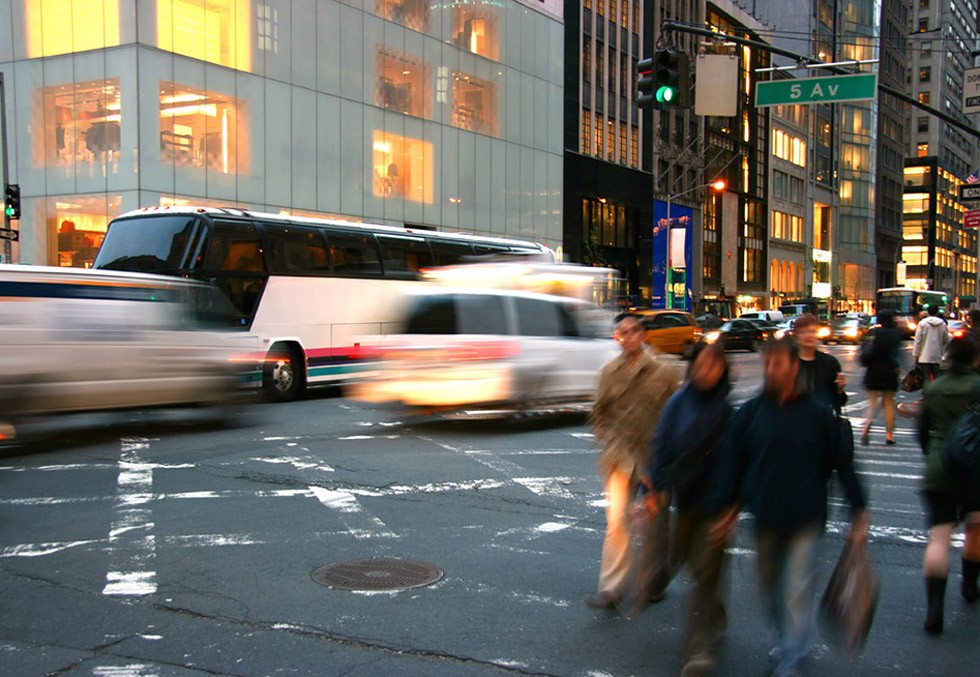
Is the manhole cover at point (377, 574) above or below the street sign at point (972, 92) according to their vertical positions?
below

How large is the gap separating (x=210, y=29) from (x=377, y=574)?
2555cm

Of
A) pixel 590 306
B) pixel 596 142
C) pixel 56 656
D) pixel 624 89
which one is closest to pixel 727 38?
pixel 590 306

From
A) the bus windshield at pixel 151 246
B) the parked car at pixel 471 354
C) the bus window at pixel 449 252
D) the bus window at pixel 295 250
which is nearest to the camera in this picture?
the parked car at pixel 471 354

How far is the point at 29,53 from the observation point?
27562mm

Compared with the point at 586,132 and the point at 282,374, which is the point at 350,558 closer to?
the point at 282,374

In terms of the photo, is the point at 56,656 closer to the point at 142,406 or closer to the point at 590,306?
the point at 142,406

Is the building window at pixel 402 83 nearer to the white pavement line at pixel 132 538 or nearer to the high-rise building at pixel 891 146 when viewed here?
the white pavement line at pixel 132 538

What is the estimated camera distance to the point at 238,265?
1612cm

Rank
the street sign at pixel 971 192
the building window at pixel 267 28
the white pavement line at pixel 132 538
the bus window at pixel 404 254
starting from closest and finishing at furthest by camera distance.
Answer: the white pavement line at pixel 132 538 < the bus window at pixel 404 254 < the street sign at pixel 971 192 < the building window at pixel 267 28

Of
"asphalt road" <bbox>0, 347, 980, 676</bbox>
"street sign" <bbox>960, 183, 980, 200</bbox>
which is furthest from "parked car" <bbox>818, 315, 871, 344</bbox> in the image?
"asphalt road" <bbox>0, 347, 980, 676</bbox>

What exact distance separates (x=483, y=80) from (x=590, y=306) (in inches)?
1051

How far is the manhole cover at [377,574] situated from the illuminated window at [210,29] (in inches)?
942

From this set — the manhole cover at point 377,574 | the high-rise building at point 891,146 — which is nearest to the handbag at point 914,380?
the manhole cover at point 377,574

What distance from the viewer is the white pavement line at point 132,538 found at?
18.9ft
